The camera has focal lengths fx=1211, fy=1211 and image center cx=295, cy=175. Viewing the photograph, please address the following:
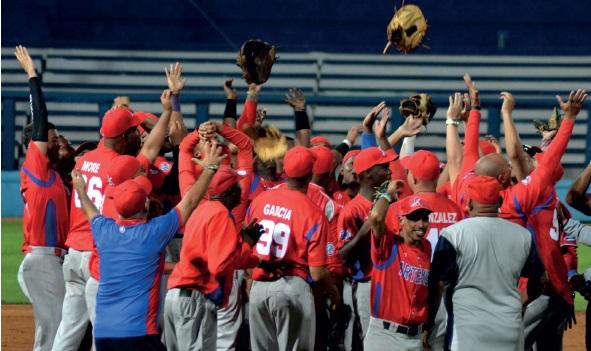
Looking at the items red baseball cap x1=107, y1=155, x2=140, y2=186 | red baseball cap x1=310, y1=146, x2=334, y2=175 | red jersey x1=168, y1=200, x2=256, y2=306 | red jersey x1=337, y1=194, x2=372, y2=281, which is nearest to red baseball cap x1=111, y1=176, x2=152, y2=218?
red jersey x1=168, y1=200, x2=256, y2=306

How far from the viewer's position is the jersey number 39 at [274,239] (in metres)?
8.38

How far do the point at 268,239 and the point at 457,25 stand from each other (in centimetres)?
1832

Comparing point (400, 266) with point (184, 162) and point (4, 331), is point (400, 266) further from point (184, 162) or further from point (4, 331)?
point (4, 331)

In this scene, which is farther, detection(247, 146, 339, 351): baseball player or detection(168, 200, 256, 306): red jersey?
detection(247, 146, 339, 351): baseball player

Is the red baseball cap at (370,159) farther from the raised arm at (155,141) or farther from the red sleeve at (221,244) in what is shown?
the raised arm at (155,141)

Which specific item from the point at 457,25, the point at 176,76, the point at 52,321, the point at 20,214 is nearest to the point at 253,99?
the point at 176,76

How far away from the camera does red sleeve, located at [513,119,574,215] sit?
26.3ft

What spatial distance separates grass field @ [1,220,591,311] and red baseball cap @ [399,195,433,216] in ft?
21.0

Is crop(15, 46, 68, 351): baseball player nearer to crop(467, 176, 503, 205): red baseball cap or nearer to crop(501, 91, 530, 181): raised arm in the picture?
crop(501, 91, 530, 181): raised arm

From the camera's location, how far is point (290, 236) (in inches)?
329

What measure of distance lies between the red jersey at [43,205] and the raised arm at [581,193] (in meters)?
3.95

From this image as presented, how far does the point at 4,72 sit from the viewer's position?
86.1 feet

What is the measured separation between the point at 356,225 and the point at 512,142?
4.13ft

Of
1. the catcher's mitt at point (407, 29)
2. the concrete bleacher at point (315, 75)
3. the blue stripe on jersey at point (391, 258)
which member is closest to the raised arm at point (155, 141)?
the catcher's mitt at point (407, 29)
